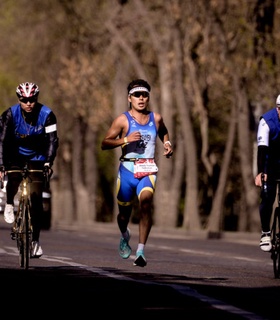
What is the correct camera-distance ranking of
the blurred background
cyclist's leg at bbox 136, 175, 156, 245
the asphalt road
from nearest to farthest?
the asphalt road < cyclist's leg at bbox 136, 175, 156, 245 < the blurred background

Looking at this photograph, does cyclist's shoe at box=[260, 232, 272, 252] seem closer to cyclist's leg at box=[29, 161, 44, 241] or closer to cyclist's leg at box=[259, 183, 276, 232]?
cyclist's leg at box=[259, 183, 276, 232]

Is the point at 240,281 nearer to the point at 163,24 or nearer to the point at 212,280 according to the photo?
the point at 212,280

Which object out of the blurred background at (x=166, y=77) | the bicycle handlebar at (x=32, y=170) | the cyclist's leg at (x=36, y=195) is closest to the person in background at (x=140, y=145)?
the bicycle handlebar at (x=32, y=170)

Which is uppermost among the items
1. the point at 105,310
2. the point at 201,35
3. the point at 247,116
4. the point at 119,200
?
the point at 201,35

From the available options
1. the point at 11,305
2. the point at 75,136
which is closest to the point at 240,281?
Result: the point at 11,305

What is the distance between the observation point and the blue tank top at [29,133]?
17781 millimetres

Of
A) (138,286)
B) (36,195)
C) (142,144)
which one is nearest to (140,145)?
(142,144)

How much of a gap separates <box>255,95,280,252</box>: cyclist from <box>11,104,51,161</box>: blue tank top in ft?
8.52

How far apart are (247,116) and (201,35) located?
5.92m

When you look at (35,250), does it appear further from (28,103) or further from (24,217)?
(28,103)

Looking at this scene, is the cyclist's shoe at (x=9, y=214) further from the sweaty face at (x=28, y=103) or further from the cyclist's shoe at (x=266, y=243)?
the cyclist's shoe at (x=266, y=243)

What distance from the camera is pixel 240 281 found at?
51.4 ft

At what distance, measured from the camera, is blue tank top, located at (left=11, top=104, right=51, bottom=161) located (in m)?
17.8

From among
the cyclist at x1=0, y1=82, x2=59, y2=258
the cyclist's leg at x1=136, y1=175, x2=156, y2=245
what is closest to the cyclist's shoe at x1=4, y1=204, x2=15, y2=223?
the cyclist at x1=0, y1=82, x2=59, y2=258
